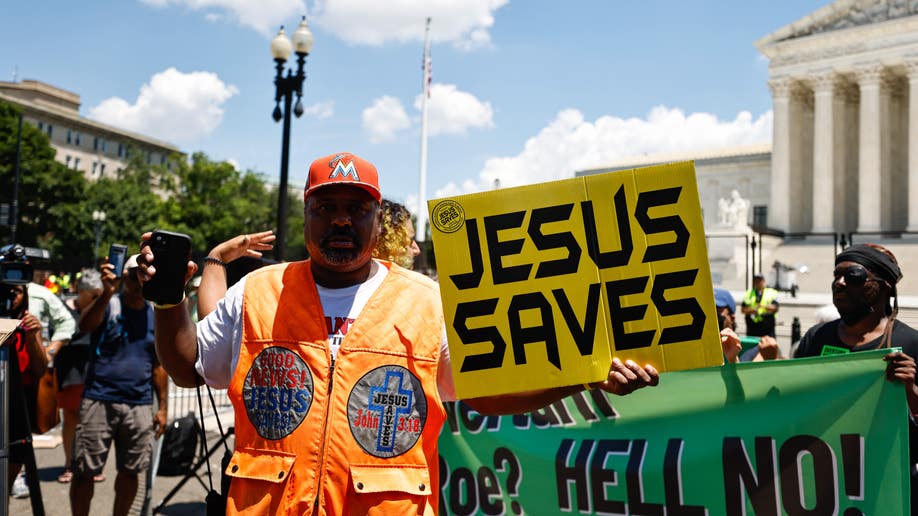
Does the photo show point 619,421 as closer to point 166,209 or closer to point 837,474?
point 837,474

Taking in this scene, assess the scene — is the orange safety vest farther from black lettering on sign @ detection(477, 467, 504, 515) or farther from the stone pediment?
the stone pediment

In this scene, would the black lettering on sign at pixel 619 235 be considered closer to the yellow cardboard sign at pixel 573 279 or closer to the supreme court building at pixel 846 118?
the yellow cardboard sign at pixel 573 279

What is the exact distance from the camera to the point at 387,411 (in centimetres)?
248

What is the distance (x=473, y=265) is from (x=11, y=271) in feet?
10.6

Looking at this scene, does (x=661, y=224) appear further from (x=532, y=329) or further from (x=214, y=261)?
(x=214, y=261)

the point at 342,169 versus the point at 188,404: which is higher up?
the point at 342,169

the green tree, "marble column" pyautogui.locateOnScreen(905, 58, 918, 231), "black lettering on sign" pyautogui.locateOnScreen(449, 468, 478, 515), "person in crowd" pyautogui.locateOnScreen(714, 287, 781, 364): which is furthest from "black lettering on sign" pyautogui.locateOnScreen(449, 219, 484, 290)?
the green tree

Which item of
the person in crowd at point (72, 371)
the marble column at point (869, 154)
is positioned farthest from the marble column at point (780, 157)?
the person in crowd at point (72, 371)

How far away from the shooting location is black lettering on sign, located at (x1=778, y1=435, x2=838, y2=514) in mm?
3625

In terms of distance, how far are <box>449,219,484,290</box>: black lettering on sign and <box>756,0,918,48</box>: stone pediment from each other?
144ft

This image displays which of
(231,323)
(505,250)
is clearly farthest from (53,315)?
(505,250)

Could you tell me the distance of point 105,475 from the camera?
782 cm

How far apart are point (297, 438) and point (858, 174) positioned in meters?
47.8

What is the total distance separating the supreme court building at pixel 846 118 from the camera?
1561 inches
